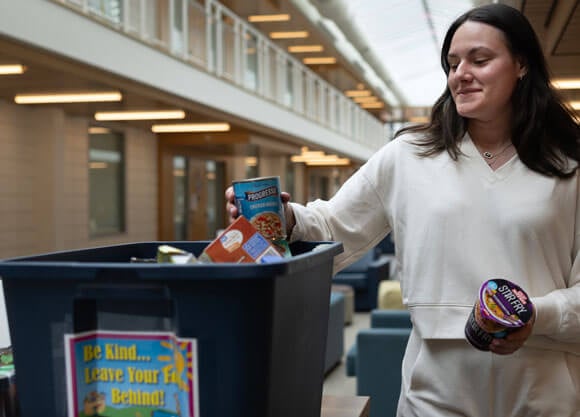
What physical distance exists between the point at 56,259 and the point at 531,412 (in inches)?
38.2

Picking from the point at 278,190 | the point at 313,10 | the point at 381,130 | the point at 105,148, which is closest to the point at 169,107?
the point at 105,148

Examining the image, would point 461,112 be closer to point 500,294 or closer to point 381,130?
point 500,294

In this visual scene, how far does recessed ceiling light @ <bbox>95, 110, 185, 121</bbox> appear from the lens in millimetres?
10906

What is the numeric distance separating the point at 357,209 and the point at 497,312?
480mm

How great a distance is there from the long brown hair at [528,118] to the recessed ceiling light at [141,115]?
946 centimetres

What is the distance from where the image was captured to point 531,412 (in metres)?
1.50

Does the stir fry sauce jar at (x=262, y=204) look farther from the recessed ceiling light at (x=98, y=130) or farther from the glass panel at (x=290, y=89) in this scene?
the glass panel at (x=290, y=89)

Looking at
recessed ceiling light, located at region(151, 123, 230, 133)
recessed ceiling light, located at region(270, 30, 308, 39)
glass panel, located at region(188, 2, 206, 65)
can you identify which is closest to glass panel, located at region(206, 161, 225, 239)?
recessed ceiling light, located at region(151, 123, 230, 133)

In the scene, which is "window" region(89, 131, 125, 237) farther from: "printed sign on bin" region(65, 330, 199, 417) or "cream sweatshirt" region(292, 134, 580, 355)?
"printed sign on bin" region(65, 330, 199, 417)

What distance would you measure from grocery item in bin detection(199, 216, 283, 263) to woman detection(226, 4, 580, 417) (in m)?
0.30

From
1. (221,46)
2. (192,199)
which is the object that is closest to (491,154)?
(221,46)

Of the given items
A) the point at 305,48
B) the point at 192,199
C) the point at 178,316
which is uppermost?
the point at 305,48

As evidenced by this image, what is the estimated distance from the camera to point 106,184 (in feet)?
39.4

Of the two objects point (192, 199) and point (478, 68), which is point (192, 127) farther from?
point (478, 68)
